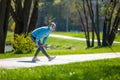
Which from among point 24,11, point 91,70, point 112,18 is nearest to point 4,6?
point 24,11

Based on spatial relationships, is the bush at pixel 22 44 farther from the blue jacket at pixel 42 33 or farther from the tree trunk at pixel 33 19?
the tree trunk at pixel 33 19

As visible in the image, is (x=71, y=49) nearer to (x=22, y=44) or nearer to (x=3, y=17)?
(x=3, y=17)

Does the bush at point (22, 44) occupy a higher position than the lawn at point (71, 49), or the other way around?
the bush at point (22, 44)

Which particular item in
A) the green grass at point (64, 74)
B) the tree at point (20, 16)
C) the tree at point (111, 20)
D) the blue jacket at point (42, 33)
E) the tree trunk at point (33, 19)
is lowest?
the tree at point (111, 20)

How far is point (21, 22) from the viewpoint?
28797mm

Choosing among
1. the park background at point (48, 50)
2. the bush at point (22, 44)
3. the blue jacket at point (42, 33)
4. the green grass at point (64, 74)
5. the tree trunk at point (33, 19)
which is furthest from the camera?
the tree trunk at point (33, 19)

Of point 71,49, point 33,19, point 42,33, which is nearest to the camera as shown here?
point 42,33

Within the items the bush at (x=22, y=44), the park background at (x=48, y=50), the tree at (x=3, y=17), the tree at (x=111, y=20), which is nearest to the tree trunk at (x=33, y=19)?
the park background at (x=48, y=50)

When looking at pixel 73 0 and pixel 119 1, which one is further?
pixel 73 0

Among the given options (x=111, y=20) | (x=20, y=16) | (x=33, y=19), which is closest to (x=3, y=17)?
(x=20, y=16)

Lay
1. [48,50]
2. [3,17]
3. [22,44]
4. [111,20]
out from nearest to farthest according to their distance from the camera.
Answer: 1. [22,44]
2. [3,17]
3. [48,50]
4. [111,20]

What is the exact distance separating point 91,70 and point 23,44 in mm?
11649

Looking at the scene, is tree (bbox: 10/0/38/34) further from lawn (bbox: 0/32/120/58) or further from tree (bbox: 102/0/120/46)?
tree (bbox: 102/0/120/46)

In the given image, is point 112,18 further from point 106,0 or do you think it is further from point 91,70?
point 91,70
